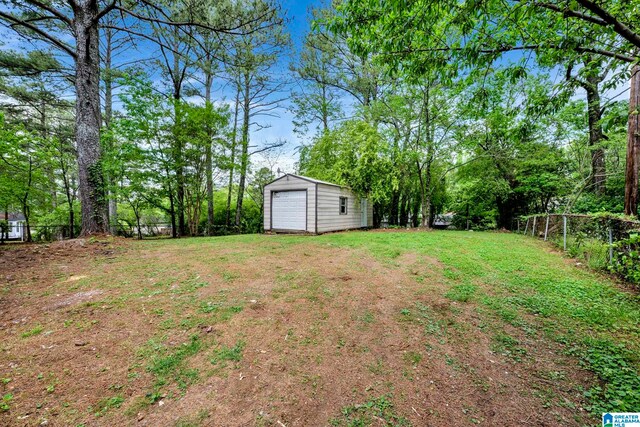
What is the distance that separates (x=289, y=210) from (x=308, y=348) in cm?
875

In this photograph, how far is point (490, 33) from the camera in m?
2.56

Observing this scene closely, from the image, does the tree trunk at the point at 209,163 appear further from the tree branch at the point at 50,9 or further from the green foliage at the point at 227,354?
the green foliage at the point at 227,354

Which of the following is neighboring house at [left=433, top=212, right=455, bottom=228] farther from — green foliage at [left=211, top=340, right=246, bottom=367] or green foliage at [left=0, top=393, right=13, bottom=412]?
green foliage at [left=0, top=393, right=13, bottom=412]

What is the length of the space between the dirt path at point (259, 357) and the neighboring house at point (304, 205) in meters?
6.61

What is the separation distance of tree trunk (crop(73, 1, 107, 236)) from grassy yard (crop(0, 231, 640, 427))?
2280mm

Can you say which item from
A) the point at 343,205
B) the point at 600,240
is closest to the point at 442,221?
the point at 343,205

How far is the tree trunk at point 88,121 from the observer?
586 centimetres

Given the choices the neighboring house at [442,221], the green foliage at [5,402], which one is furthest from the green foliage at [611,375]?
the neighboring house at [442,221]

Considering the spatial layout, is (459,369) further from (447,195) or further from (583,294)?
(447,195)

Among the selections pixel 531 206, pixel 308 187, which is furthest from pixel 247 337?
pixel 531 206

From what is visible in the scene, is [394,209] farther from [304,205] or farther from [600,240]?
[600,240]

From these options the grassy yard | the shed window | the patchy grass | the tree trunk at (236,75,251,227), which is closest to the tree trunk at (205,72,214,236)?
the tree trunk at (236,75,251,227)

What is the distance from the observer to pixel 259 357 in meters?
2.06

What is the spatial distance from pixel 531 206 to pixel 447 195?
14.9 ft
